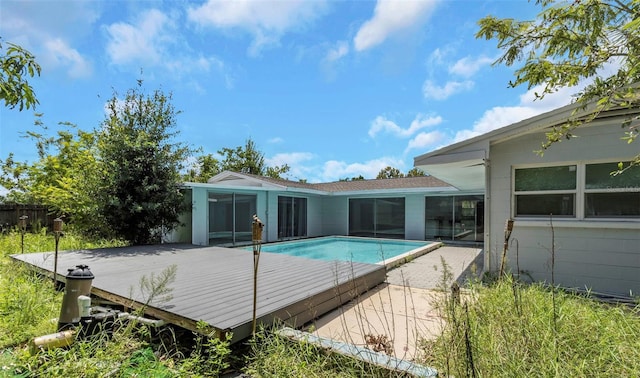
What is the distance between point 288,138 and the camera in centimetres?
2880

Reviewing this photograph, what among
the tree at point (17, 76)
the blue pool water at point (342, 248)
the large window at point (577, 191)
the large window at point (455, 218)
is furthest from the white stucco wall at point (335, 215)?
the tree at point (17, 76)

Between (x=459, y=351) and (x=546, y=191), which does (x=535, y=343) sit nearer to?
(x=459, y=351)

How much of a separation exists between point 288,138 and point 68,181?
19.2 metres

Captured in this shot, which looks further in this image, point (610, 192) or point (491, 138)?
point (491, 138)

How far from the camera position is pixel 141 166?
33.6 ft

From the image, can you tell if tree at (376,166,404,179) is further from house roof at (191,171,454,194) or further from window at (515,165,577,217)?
window at (515,165,577,217)

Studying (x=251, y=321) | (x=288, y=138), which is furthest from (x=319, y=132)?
(x=251, y=321)

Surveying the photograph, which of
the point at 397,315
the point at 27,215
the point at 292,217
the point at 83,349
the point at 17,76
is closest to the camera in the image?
the point at 17,76

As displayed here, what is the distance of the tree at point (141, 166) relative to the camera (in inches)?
392

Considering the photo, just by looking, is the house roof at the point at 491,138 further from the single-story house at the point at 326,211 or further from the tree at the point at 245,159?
the tree at the point at 245,159

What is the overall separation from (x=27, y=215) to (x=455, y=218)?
61.2ft

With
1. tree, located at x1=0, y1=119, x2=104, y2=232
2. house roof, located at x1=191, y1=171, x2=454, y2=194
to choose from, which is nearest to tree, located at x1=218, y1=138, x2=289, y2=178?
house roof, located at x1=191, y1=171, x2=454, y2=194

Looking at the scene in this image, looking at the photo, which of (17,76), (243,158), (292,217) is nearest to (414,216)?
(292,217)

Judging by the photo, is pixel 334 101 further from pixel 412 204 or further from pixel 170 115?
pixel 170 115
